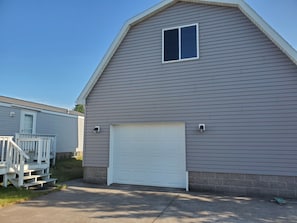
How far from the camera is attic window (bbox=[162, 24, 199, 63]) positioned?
7.98 m

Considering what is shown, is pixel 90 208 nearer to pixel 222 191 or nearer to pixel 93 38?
pixel 222 191

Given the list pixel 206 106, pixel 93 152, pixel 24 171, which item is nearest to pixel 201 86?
pixel 206 106

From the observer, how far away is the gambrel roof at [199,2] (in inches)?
257

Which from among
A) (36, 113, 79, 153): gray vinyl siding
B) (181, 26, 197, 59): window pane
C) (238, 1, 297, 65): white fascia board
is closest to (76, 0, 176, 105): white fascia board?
(181, 26, 197, 59): window pane

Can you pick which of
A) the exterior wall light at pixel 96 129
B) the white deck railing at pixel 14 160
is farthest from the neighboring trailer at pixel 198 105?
the white deck railing at pixel 14 160

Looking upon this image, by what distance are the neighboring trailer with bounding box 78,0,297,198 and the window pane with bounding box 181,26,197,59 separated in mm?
38

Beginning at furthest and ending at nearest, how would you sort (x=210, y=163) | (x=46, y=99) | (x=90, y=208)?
(x=46, y=99) < (x=210, y=163) < (x=90, y=208)

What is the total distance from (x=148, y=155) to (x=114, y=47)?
14.5 feet

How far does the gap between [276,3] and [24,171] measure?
34.6ft

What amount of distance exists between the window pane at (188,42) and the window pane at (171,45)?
0.72ft

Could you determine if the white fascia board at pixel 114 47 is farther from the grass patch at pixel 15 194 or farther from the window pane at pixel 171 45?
the grass patch at pixel 15 194

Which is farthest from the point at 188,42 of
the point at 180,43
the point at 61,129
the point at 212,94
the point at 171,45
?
the point at 61,129

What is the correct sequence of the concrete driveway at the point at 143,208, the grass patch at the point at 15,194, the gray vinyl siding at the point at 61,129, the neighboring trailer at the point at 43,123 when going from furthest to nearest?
the gray vinyl siding at the point at 61,129 < the neighboring trailer at the point at 43,123 < the grass patch at the point at 15,194 < the concrete driveway at the point at 143,208

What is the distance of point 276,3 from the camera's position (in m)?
8.12
